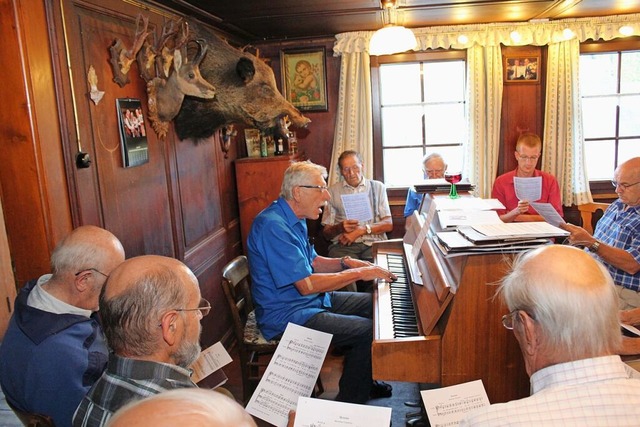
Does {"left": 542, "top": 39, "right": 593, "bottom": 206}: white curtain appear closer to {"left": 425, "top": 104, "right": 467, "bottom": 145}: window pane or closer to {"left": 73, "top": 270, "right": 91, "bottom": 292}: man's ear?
{"left": 425, "top": 104, "right": 467, "bottom": 145}: window pane

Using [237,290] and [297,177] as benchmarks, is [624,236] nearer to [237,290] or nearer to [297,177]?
[297,177]

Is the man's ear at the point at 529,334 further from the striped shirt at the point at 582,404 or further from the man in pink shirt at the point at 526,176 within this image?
the man in pink shirt at the point at 526,176

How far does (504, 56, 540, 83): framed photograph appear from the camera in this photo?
14.6 ft

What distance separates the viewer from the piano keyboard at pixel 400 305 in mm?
2014

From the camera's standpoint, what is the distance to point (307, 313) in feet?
8.23

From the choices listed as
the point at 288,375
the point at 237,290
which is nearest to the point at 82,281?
the point at 288,375

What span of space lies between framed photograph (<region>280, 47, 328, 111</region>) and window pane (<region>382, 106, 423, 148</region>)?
60 cm

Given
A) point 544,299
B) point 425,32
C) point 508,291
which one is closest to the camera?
point 544,299

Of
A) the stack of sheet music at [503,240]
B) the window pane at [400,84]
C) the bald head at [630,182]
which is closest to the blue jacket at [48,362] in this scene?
the stack of sheet music at [503,240]

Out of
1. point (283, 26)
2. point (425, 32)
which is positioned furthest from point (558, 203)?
point (283, 26)

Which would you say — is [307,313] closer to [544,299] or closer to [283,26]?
[544,299]

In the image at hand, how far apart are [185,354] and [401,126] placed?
376cm

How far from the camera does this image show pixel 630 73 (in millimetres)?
4496

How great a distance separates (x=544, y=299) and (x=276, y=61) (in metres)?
3.85
